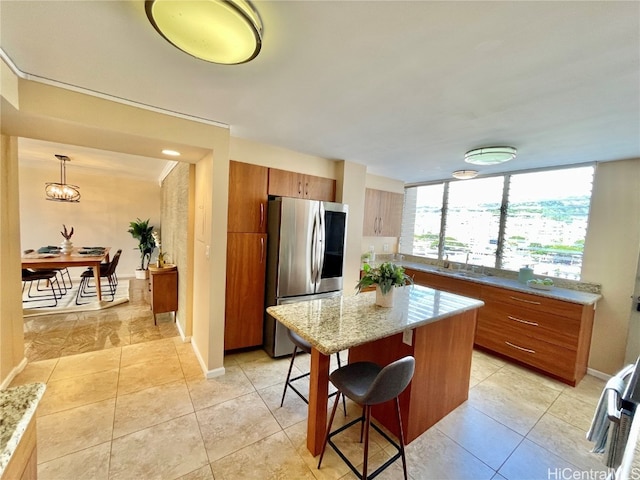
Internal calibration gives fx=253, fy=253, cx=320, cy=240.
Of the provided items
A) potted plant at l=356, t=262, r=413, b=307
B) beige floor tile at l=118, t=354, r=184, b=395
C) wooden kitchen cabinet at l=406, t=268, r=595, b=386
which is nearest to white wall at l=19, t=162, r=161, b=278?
beige floor tile at l=118, t=354, r=184, b=395

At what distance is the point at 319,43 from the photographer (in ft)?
4.03

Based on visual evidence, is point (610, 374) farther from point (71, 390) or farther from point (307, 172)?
point (71, 390)

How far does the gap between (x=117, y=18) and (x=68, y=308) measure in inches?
182

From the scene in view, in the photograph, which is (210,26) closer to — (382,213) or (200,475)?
(200,475)

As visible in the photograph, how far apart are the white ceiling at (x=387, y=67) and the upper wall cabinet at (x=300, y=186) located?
2.29ft

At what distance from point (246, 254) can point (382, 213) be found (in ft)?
8.34

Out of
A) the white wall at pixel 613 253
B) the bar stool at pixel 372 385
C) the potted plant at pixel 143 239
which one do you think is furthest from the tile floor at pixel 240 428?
the potted plant at pixel 143 239

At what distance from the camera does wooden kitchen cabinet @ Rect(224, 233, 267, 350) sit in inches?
110

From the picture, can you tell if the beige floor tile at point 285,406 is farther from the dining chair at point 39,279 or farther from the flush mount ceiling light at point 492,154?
the dining chair at point 39,279

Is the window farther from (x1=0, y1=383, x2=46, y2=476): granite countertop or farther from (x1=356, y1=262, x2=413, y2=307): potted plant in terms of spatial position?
(x1=0, y1=383, x2=46, y2=476): granite countertop

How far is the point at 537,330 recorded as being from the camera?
2787mm

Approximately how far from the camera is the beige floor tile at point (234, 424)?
1725 mm

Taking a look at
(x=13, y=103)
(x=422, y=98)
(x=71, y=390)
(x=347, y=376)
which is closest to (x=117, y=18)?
(x=13, y=103)

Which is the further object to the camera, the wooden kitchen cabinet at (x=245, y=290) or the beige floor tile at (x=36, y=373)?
the wooden kitchen cabinet at (x=245, y=290)
